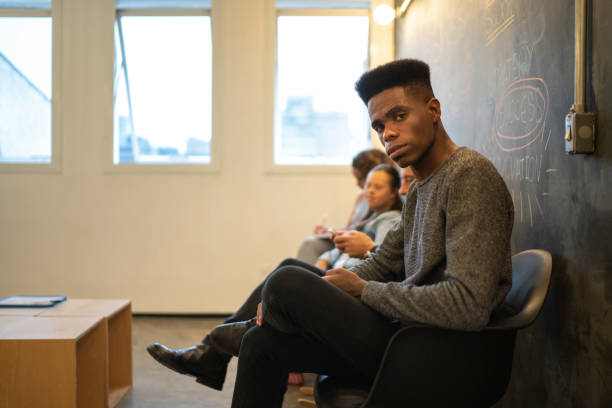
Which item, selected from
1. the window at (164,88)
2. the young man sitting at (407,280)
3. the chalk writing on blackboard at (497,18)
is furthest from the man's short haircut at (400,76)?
the window at (164,88)

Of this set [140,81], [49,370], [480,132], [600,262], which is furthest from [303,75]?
[600,262]

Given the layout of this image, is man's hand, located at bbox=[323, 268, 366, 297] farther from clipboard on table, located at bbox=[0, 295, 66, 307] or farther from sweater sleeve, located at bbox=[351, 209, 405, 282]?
clipboard on table, located at bbox=[0, 295, 66, 307]

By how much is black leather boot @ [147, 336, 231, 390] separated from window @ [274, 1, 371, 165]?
294 cm

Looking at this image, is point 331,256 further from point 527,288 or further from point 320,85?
point 320,85

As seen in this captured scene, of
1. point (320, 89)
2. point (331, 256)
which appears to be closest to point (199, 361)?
point (331, 256)

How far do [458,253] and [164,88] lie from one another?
13.1ft

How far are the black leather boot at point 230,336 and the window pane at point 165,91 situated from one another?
304 cm

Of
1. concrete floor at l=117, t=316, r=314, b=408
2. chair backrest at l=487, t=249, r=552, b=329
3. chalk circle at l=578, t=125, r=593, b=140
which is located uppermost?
chalk circle at l=578, t=125, r=593, b=140

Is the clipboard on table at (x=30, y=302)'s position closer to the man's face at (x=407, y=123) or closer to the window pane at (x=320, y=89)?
the man's face at (x=407, y=123)

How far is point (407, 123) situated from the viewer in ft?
4.27

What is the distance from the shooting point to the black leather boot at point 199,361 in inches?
66.4

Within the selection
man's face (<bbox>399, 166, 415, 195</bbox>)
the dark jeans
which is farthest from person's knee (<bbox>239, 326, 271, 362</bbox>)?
man's face (<bbox>399, 166, 415, 195</bbox>)

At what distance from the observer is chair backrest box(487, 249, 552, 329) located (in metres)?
1.11

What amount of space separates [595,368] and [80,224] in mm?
4056
